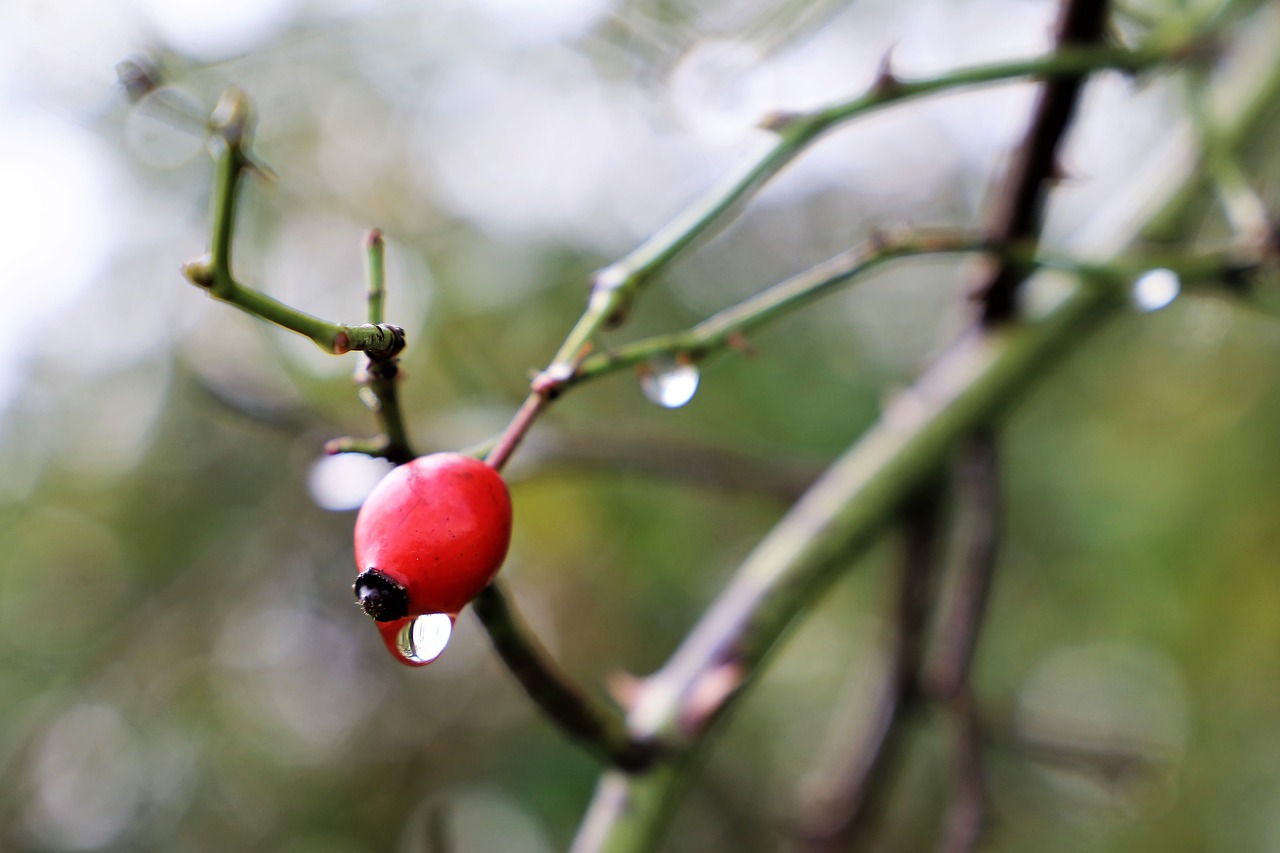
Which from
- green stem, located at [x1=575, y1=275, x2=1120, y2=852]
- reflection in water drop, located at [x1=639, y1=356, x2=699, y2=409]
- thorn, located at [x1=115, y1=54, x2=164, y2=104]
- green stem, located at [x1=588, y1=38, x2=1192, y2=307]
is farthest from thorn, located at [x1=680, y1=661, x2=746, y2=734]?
thorn, located at [x1=115, y1=54, x2=164, y2=104]

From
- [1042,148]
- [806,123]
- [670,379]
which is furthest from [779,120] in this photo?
[1042,148]

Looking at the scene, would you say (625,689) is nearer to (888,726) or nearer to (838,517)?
(838,517)

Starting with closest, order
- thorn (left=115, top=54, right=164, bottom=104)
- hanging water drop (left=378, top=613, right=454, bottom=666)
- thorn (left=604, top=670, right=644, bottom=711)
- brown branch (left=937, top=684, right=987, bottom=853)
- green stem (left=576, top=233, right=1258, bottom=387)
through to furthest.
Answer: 1. hanging water drop (left=378, top=613, right=454, bottom=666)
2. green stem (left=576, top=233, right=1258, bottom=387)
3. thorn (left=115, top=54, right=164, bottom=104)
4. thorn (left=604, top=670, right=644, bottom=711)
5. brown branch (left=937, top=684, right=987, bottom=853)

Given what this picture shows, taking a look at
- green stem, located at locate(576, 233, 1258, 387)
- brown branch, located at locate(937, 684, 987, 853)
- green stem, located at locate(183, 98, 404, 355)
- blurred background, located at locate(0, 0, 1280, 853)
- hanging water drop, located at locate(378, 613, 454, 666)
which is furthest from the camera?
blurred background, located at locate(0, 0, 1280, 853)

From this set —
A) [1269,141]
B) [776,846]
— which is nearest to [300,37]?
[1269,141]

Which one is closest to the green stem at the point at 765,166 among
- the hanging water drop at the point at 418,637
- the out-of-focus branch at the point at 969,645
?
the hanging water drop at the point at 418,637

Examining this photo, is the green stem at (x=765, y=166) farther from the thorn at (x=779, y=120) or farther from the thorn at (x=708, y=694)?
the thorn at (x=708, y=694)

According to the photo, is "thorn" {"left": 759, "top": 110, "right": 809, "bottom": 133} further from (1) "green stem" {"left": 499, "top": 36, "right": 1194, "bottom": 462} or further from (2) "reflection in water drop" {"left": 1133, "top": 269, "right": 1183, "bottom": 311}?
(2) "reflection in water drop" {"left": 1133, "top": 269, "right": 1183, "bottom": 311}
